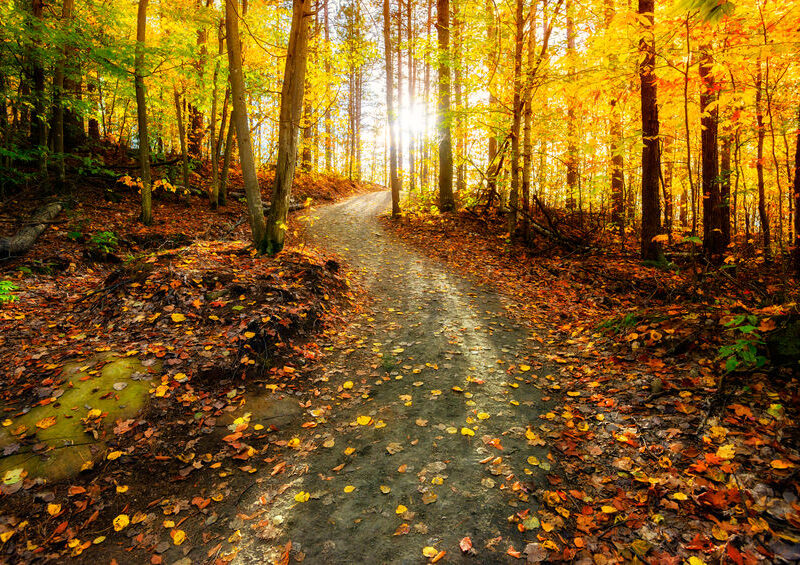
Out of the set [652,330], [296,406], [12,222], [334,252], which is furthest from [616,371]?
[12,222]

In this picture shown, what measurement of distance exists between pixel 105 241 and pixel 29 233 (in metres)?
1.40

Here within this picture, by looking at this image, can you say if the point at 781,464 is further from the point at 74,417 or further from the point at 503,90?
the point at 503,90

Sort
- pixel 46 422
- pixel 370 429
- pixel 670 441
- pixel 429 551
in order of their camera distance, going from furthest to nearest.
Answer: pixel 370 429 < pixel 46 422 < pixel 670 441 < pixel 429 551

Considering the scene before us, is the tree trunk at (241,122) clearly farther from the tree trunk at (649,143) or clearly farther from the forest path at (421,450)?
the tree trunk at (649,143)

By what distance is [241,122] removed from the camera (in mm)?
7328

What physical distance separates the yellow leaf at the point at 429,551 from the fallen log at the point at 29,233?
10238 mm

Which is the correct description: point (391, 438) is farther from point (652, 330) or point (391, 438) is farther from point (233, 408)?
point (652, 330)

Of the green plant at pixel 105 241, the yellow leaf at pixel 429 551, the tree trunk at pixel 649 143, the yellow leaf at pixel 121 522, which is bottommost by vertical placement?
the yellow leaf at pixel 429 551

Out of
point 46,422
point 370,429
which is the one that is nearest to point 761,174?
point 370,429

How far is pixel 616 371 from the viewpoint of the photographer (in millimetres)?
4586

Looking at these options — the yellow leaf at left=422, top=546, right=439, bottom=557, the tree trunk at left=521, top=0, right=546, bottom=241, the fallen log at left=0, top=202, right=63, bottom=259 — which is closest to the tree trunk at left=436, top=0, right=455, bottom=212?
the tree trunk at left=521, top=0, right=546, bottom=241

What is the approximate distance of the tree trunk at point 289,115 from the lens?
7125mm

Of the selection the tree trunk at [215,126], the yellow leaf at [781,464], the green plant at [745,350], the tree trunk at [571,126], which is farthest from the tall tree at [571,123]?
the tree trunk at [215,126]

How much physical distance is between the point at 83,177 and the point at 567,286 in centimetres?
1536
